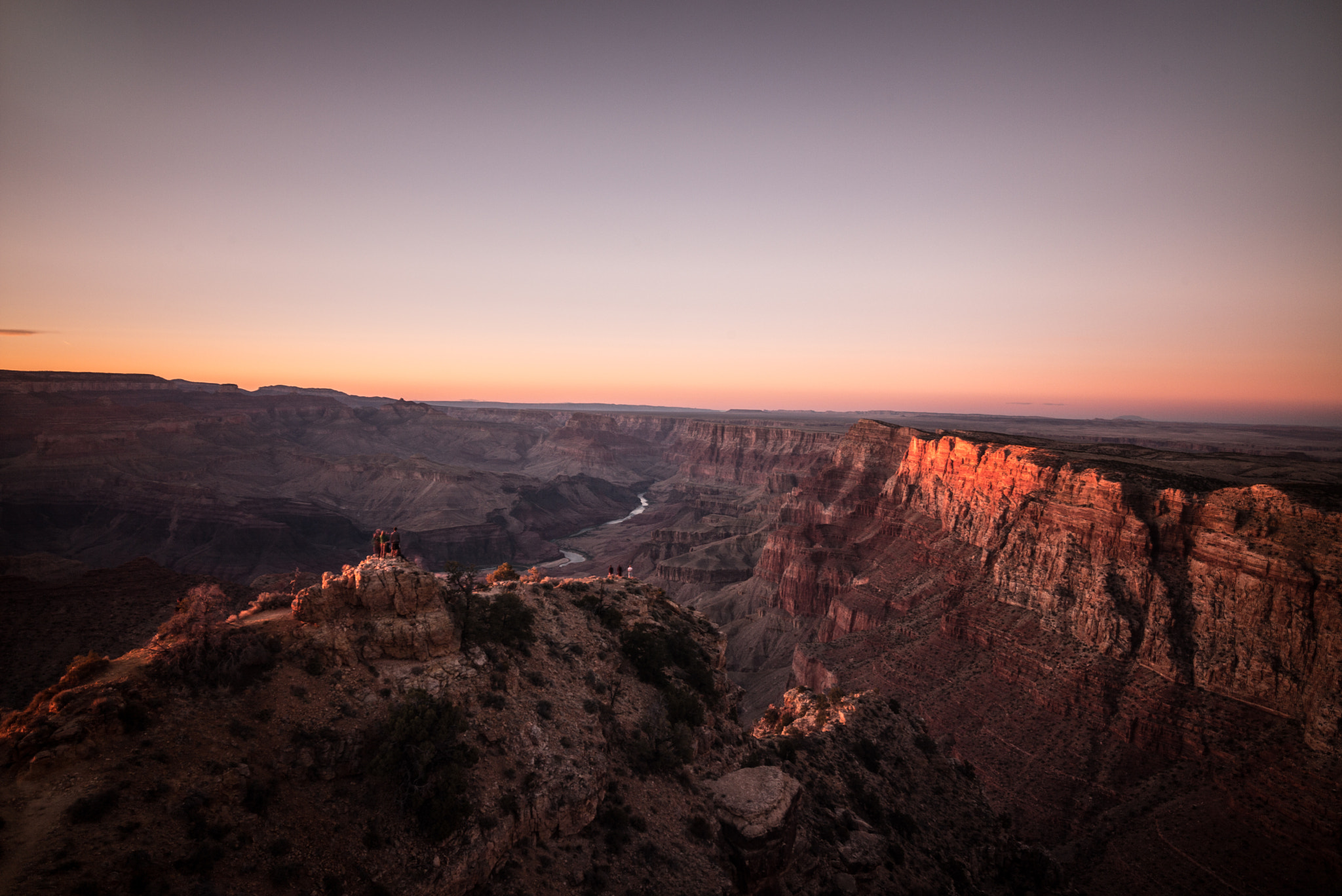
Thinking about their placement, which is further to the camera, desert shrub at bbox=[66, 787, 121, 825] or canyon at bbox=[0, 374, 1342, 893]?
canyon at bbox=[0, 374, 1342, 893]

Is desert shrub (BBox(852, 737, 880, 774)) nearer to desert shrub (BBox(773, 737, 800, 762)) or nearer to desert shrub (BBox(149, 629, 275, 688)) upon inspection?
desert shrub (BBox(773, 737, 800, 762))

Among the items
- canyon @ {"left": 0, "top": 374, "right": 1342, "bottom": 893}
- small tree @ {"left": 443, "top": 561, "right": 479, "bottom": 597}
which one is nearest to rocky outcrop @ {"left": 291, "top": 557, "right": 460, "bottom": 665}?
small tree @ {"left": 443, "top": 561, "right": 479, "bottom": 597}

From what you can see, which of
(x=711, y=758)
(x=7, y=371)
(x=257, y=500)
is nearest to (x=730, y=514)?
(x=257, y=500)

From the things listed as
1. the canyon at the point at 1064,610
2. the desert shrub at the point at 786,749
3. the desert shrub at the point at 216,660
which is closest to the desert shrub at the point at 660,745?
the canyon at the point at 1064,610

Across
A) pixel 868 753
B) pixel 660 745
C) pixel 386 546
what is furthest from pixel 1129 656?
pixel 386 546

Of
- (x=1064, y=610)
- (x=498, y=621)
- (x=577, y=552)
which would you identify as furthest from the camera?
(x=577, y=552)

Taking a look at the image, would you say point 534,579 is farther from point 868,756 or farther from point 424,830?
point 868,756

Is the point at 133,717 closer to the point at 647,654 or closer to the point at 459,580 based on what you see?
the point at 459,580

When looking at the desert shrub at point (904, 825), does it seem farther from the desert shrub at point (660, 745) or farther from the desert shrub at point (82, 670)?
the desert shrub at point (82, 670)
